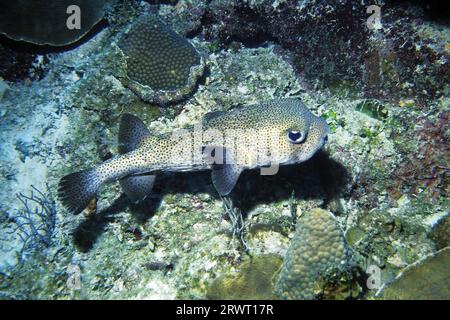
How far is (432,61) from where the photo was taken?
5.19m

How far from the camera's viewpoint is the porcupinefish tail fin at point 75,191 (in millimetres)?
4879

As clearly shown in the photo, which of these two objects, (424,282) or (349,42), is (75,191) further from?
(349,42)

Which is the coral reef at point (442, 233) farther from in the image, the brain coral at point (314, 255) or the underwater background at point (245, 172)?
the brain coral at point (314, 255)

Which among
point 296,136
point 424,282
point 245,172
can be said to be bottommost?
point 424,282

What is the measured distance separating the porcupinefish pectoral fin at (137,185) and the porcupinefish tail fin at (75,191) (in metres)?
0.51

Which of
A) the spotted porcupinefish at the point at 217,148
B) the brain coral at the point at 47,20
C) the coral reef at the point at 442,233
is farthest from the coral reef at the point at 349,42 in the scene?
the brain coral at the point at 47,20

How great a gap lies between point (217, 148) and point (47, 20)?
228 inches

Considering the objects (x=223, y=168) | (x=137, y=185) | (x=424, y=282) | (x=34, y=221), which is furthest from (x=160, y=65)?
(x=424, y=282)

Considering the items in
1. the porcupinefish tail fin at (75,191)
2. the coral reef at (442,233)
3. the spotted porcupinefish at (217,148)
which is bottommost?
the coral reef at (442,233)

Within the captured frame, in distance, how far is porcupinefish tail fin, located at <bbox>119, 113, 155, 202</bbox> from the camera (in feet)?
16.6

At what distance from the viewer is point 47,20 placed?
23.9 ft

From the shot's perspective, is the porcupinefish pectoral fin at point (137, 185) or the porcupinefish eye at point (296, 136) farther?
the porcupinefish pectoral fin at point (137, 185)
